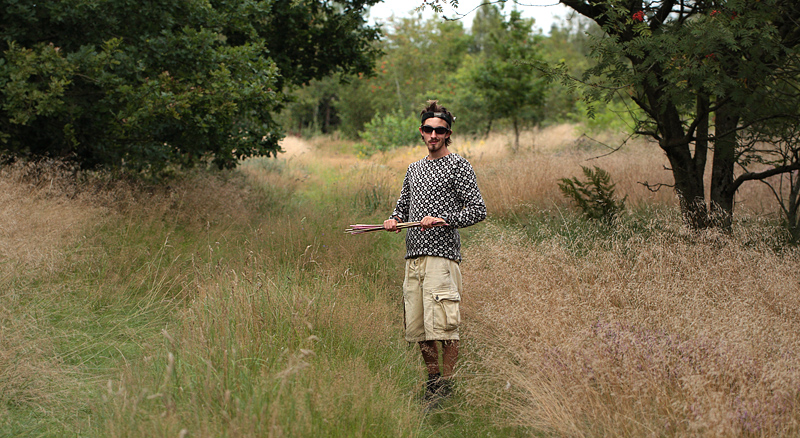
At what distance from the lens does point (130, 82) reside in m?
7.62

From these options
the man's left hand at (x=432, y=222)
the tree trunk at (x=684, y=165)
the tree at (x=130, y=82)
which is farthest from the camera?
the tree at (x=130, y=82)

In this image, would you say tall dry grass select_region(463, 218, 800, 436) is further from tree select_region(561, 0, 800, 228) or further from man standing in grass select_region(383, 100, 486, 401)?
tree select_region(561, 0, 800, 228)

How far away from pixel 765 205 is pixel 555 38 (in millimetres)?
42105

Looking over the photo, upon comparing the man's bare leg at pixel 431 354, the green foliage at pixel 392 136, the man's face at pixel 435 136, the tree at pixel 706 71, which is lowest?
the man's bare leg at pixel 431 354

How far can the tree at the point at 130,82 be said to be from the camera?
689 cm

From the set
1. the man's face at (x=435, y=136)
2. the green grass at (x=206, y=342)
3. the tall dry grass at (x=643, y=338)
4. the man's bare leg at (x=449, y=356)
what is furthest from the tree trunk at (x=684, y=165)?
the man's bare leg at (x=449, y=356)

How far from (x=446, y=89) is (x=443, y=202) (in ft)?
80.5

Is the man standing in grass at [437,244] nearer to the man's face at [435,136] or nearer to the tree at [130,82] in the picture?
the man's face at [435,136]

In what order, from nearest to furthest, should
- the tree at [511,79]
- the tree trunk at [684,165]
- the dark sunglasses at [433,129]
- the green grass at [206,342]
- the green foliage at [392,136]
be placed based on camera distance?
1. the green grass at [206,342]
2. the dark sunglasses at [433,129]
3. the tree trunk at [684,165]
4. the tree at [511,79]
5. the green foliage at [392,136]

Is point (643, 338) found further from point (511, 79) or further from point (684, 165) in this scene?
point (511, 79)

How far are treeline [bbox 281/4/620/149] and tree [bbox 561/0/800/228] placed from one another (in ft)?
37.1

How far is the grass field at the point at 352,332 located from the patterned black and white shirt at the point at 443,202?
30.2 inches

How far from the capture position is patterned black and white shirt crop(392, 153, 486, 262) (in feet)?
13.0

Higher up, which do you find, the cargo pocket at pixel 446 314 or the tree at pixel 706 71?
the tree at pixel 706 71
